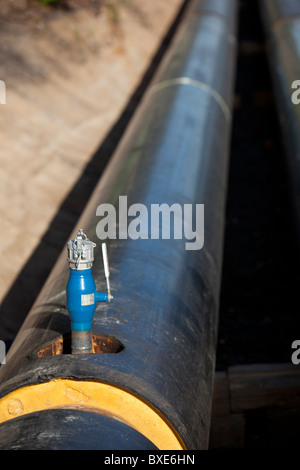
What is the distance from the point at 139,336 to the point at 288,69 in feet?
17.4

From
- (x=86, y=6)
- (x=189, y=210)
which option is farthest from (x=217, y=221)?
(x=86, y=6)

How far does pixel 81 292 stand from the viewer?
2.05 m

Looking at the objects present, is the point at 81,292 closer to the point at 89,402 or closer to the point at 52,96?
the point at 89,402

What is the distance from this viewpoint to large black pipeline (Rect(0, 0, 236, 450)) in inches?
74.4

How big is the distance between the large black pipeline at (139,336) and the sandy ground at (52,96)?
1479 millimetres

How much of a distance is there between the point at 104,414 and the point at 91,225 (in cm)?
162

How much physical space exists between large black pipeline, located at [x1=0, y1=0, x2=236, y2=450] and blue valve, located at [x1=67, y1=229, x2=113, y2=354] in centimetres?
8

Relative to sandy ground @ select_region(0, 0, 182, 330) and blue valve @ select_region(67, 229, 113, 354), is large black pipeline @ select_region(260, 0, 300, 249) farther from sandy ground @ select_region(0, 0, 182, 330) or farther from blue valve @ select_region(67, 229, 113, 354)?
blue valve @ select_region(67, 229, 113, 354)

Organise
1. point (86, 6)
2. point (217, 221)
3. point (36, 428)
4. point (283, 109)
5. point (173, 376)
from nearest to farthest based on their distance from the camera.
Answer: point (36, 428) < point (173, 376) < point (217, 221) < point (283, 109) < point (86, 6)

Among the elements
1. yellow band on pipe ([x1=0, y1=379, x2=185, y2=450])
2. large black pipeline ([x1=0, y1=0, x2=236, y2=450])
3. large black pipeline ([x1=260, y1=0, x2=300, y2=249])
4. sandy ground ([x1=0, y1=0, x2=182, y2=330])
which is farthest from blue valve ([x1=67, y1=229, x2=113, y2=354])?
large black pipeline ([x1=260, y1=0, x2=300, y2=249])

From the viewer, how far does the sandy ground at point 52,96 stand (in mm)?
5746

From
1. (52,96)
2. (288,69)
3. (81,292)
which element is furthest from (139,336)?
(52,96)

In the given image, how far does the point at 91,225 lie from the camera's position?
3.35m

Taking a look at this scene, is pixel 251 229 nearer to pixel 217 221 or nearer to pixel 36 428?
pixel 217 221
